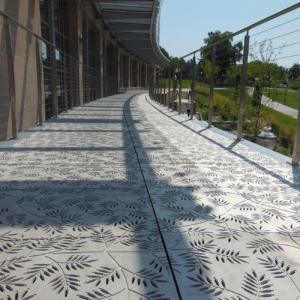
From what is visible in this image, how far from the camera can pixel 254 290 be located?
3.33ft

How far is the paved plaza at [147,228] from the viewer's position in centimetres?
104

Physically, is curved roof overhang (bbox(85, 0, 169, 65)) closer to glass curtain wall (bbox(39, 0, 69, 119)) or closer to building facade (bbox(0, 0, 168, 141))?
building facade (bbox(0, 0, 168, 141))

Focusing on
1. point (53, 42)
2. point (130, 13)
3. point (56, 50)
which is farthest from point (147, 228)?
point (130, 13)

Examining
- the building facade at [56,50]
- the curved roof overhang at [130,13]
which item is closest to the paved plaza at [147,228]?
the building facade at [56,50]

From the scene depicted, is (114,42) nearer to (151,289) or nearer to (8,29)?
(8,29)

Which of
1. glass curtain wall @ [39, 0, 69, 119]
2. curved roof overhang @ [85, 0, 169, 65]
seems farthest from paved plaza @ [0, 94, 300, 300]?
curved roof overhang @ [85, 0, 169, 65]

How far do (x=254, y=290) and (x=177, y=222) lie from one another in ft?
1.82

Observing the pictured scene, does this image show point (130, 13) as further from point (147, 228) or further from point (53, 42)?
point (147, 228)

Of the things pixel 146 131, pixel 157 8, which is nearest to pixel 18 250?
pixel 146 131

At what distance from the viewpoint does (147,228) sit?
1441mm

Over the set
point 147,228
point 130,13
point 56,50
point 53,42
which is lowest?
point 147,228

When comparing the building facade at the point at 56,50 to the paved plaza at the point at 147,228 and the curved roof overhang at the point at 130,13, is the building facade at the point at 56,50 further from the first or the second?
the paved plaza at the point at 147,228

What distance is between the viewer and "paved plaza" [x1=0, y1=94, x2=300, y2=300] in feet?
3.40

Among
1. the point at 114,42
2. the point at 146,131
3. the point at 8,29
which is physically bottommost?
the point at 146,131
